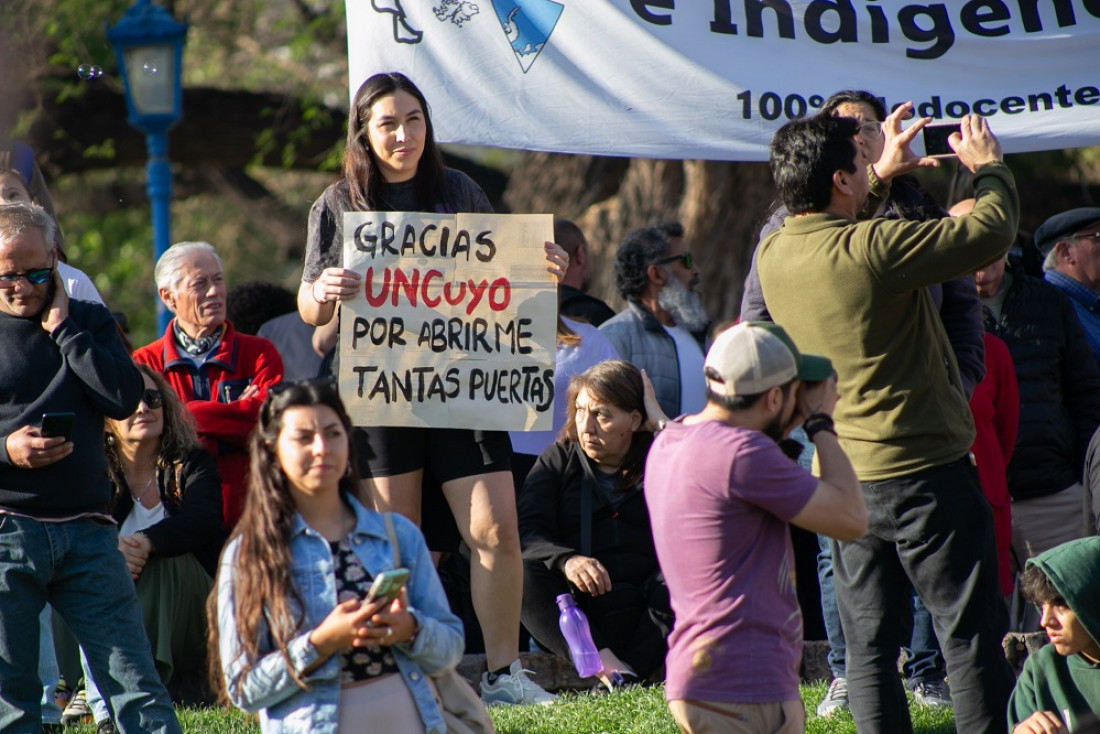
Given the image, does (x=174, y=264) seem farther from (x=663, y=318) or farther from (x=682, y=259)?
(x=682, y=259)

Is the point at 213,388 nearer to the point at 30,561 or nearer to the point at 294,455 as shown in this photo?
the point at 30,561

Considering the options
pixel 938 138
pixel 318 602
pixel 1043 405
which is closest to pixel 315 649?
pixel 318 602

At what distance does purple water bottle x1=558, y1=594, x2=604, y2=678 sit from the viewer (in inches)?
247

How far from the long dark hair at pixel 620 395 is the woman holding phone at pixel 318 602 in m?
2.88

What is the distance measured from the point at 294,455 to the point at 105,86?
35.0 ft

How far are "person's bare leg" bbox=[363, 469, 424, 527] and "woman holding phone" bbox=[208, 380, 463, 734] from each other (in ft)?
3.62

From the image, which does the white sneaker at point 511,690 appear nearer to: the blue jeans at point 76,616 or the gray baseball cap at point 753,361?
the blue jeans at point 76,616

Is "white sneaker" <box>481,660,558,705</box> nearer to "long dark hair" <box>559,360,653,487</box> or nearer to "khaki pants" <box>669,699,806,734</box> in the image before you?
"long dark hair" <box>559,360,653,487</box>

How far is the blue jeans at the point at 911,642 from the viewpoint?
5762mm

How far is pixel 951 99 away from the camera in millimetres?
6324

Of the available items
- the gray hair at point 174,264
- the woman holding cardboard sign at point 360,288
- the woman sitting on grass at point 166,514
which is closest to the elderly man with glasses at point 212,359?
the gray hair at point 174,264

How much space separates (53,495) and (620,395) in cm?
267

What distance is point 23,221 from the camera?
469cm

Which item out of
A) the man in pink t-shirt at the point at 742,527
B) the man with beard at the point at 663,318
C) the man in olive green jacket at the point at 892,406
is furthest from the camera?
the man with beard at the point at 663,318
